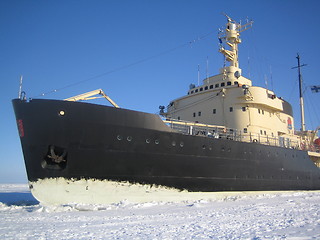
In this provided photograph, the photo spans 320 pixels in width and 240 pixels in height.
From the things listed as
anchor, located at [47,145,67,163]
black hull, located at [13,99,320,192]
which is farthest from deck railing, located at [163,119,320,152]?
anchor, located at [47,145,67,163]

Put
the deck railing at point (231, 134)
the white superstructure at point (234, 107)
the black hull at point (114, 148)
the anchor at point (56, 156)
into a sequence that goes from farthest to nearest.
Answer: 1. the white superstructure at point (234, 107)
2. the deck railing at point (231, 134)
3. the black hull at point (114, 148)
4. the anchor at point (56, 156)

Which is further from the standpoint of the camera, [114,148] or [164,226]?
[114,148]

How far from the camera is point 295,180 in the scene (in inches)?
693

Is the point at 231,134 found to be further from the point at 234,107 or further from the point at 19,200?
the point at 19,200

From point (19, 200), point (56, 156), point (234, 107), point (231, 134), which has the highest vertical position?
point (234, 107)

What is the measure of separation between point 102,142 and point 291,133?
15.9 metres

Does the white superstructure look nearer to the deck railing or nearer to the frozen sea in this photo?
the deck railing

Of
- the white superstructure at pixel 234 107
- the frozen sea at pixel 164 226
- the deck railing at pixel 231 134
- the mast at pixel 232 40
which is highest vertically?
the mast at pixel 232 40

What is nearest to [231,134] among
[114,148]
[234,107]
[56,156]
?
[234,107]

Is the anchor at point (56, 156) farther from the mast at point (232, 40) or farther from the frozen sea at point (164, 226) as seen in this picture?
the mast at point (232, 40)

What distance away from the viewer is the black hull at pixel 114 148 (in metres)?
10.7

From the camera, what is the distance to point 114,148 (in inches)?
436

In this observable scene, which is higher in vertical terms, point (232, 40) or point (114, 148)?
point (232, 40)

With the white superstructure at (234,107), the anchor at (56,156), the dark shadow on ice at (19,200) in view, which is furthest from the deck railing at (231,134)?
the dark shadow on ice at (19,200)
